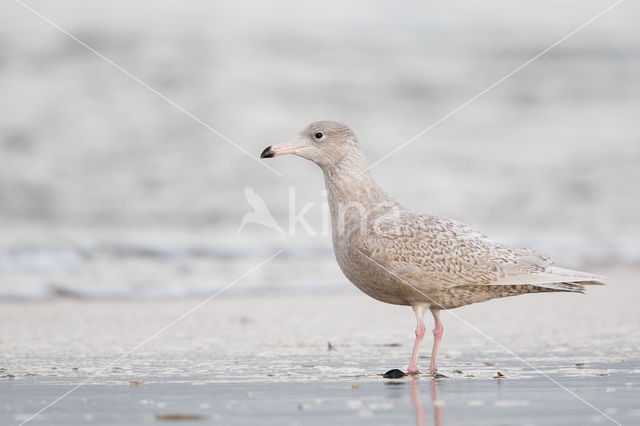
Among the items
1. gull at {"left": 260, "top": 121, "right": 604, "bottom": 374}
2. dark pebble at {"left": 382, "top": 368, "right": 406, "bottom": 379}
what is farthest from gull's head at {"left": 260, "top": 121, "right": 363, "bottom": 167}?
dark pebble at {"left": 382, "top": 368, "right": 406, "bottom": 379}

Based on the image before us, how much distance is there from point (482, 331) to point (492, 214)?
20.5 feet

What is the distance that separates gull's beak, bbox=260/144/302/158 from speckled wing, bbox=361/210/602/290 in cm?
78

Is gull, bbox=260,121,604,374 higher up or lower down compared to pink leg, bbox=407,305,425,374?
higher up

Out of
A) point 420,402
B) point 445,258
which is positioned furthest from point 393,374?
point 445,258

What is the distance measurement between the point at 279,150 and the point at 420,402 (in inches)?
88.9

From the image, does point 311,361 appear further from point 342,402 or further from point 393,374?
point 342,402

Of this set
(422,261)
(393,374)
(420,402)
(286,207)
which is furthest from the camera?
(286,207)

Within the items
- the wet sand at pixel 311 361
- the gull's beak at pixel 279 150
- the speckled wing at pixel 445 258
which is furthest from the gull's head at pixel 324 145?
the wet sand at pixel 311 361

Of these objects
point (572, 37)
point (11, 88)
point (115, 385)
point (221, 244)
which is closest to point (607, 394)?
point (115, 385)

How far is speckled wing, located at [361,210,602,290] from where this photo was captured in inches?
216

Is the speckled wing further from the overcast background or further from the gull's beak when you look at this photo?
the overcast background

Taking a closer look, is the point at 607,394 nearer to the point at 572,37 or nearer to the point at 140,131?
the point at 140,131

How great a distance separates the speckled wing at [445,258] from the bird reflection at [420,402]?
2.30 feet

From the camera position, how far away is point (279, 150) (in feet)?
19.8
